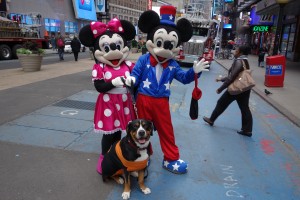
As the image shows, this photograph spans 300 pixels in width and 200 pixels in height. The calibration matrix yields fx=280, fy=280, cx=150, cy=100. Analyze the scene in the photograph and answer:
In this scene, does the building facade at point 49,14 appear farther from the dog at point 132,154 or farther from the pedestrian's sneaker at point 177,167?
the dog at point 132,154

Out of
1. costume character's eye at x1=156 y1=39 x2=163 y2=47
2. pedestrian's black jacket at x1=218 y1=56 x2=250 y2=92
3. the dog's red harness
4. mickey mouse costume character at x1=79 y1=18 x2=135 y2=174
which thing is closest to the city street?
the dog's red harness

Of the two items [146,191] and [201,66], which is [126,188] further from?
[201,66]

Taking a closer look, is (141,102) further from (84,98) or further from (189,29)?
(84,98)

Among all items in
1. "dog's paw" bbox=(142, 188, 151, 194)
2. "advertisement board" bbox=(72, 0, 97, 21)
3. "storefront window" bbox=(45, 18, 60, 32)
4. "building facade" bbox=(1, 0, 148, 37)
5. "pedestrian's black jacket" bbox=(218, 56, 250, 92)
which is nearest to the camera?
"dog's paw" bbox=(142, 188, 151, 194)

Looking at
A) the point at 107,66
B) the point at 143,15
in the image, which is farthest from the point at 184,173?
the point at 143,15

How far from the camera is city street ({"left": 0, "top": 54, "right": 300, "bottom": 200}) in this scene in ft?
10.5

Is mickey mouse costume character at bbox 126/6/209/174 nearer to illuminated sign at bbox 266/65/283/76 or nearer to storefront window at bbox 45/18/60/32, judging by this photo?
illuminated sign at bbox 266/65/283/76

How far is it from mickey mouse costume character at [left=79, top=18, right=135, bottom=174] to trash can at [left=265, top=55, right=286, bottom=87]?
822cm

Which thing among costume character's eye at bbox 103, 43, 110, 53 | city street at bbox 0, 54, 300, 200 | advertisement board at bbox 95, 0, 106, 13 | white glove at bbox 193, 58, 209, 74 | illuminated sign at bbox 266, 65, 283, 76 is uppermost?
advertisement board at bbox 95, 0, 106, 13

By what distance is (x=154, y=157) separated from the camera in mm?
4094

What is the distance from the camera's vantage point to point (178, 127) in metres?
5.43

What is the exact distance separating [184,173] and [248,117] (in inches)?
85.9

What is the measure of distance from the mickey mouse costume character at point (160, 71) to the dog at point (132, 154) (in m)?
0.55

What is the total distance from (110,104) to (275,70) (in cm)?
876
